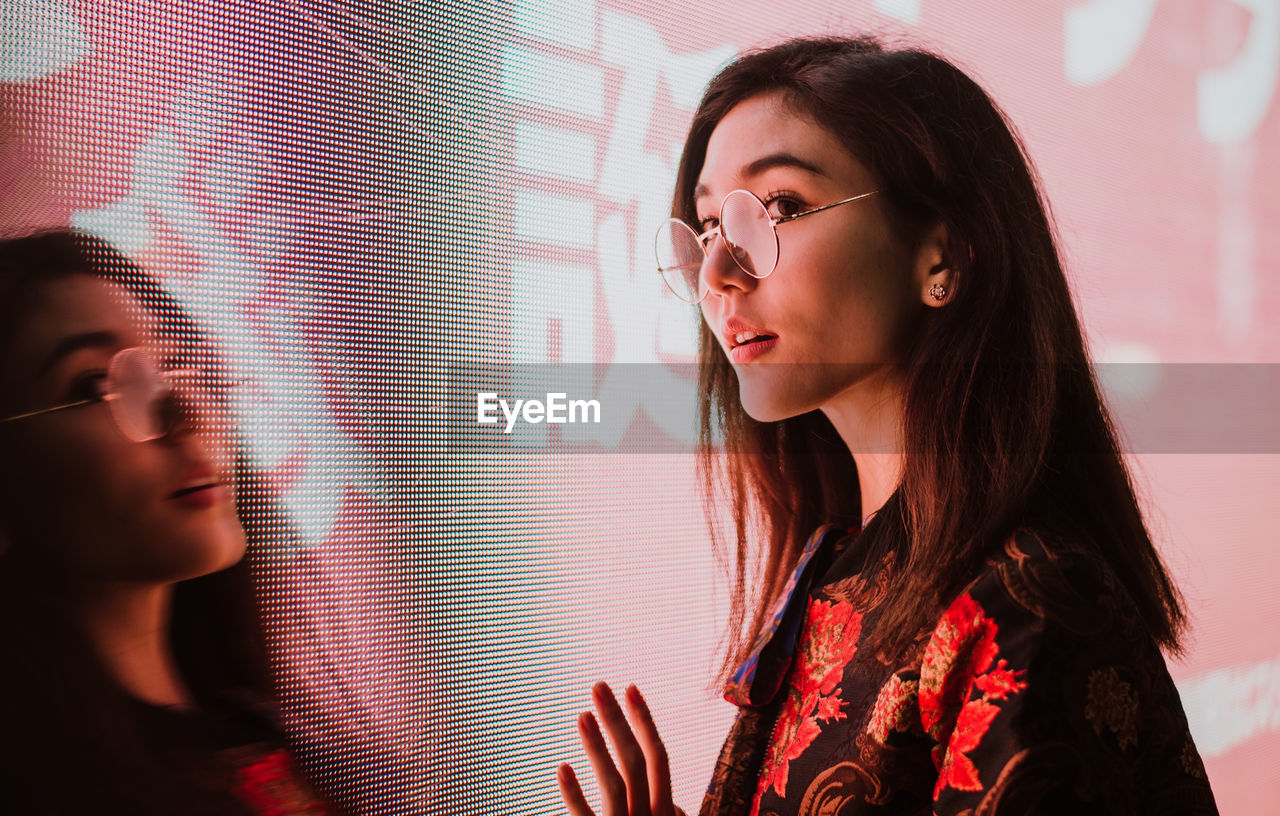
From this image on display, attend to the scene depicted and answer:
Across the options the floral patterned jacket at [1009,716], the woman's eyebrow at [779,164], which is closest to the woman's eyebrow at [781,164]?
the woman's eyebrow at [779,164]

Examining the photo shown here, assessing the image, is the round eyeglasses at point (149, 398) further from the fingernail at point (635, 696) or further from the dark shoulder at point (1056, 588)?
the dark shoulder at point (1056, 588)

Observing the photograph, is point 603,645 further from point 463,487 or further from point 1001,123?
point 1001,123

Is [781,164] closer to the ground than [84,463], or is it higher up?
higher up

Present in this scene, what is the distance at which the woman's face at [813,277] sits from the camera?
84 centimetres

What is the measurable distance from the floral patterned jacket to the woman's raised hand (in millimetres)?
105

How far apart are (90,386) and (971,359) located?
0.74 m

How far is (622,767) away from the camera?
2.61 feet

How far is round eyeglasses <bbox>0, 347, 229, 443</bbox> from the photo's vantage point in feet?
2.11

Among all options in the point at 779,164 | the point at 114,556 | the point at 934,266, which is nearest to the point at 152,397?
the point at 114,556

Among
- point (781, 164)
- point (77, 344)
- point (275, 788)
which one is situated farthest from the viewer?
point (781, 164)

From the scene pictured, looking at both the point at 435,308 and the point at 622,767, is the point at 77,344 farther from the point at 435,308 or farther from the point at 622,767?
the point at 622,767

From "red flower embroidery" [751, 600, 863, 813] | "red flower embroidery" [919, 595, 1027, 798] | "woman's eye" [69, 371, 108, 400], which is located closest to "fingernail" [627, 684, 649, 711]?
"red flower embroidery" [751, 600, 863, 813]

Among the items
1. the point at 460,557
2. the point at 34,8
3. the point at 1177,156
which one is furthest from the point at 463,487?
the point at 1177,156

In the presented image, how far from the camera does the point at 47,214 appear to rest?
24.8 inches
